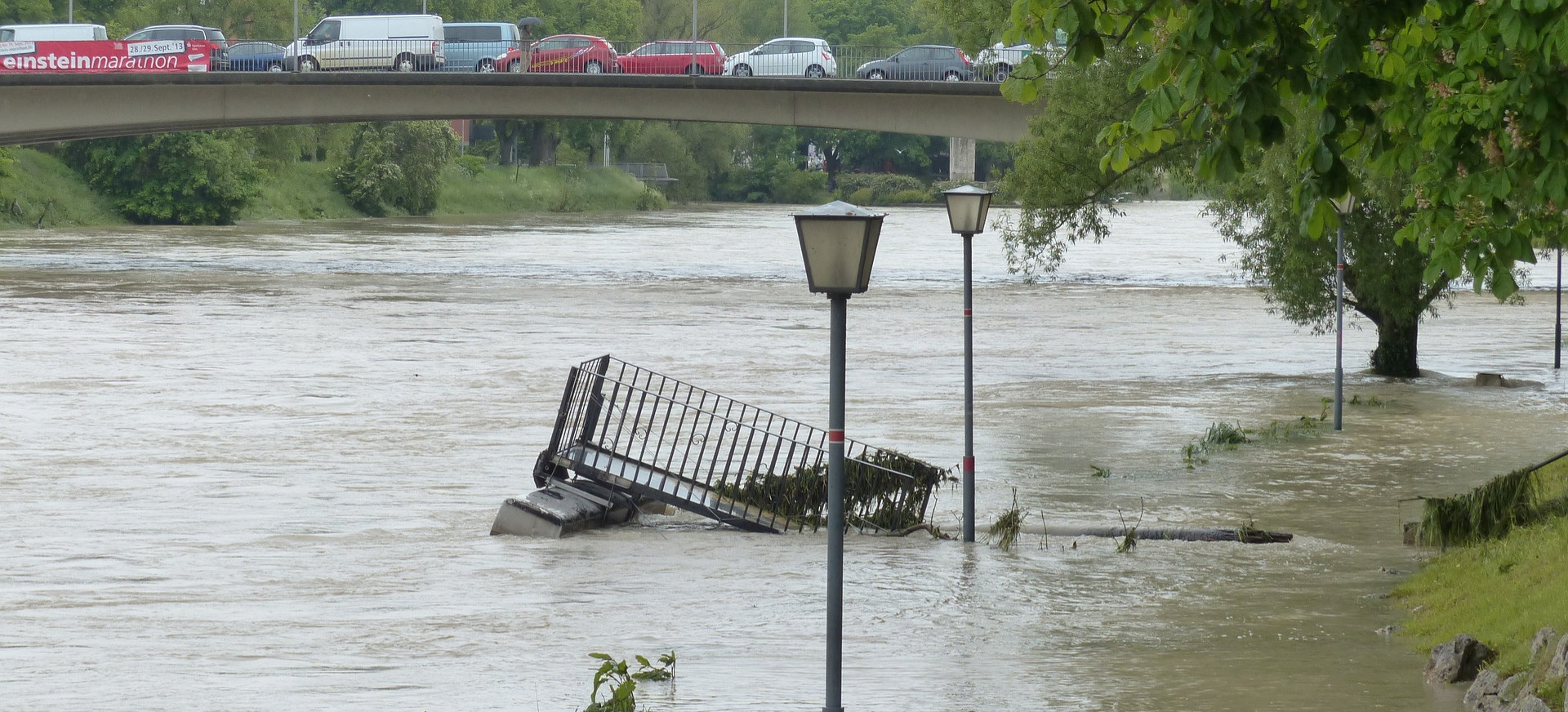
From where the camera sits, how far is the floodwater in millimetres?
→ 10688

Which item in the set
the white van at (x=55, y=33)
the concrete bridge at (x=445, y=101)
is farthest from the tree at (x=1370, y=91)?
the white van at (x=55, y=33)

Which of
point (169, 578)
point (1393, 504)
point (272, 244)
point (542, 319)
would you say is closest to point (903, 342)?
point (542, 319)

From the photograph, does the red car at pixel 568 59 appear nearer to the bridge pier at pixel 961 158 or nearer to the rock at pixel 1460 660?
the rock at pixel 1460 660

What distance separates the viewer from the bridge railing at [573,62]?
51188 mm

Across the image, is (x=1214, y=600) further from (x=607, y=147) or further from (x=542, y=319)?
(x=607, y=147)

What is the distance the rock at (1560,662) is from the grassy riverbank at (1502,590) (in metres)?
0.92

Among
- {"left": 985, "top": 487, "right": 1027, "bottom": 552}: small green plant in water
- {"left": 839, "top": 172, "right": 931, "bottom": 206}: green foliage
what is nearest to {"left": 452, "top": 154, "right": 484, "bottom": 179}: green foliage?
{"left": 839, "top": 172, "right": 931, "bottom": 206}: green foliage

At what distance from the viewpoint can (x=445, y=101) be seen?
171ft

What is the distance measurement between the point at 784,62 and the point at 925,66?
4315 millimetres

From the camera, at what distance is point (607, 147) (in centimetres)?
11519

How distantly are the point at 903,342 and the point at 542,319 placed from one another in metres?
8.12

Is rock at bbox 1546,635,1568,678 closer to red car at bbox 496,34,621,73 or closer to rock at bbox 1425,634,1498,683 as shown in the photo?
rock at bbox 1425,634,1498,683

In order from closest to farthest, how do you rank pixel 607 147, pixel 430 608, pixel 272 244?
pixel 430 608, pixel 272 244, pixel 607 147

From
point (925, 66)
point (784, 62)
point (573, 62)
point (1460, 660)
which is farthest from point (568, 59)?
point (1460, 660)
